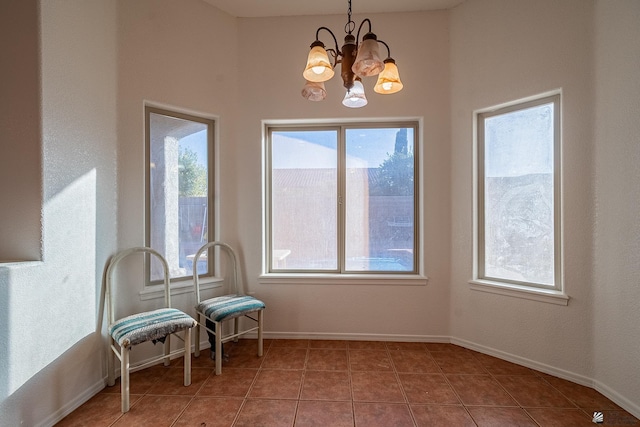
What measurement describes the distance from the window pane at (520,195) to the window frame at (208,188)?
2480 millimetres

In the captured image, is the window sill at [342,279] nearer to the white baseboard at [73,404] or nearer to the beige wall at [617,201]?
the beige wall at [617,201]

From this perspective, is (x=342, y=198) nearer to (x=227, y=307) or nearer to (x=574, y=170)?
(x=227, y=307)

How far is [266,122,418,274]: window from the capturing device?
2842 mm

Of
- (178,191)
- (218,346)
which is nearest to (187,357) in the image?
(218,346)

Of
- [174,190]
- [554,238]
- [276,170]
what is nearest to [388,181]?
[276,170]

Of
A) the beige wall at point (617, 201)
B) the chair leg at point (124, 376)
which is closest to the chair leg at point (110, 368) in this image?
the chair leg at point (124, 376)

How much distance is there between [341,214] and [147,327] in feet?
5.93

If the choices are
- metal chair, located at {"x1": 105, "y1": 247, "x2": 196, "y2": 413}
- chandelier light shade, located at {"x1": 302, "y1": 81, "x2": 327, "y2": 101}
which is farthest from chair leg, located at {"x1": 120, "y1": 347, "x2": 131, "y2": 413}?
chandelier light shade, located at {"x1": 302, "y1": 81, "x2": 327, "y2": 101}

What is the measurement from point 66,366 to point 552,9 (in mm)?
4125

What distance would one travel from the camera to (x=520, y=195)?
240 cm

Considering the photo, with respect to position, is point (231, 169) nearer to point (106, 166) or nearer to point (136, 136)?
point (136, 136)

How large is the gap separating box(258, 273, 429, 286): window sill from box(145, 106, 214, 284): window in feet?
2.04

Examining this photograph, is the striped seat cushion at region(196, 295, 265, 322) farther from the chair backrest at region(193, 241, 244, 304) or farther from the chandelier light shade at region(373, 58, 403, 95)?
the chandelier light shade at region(373, 58, 403, 95)

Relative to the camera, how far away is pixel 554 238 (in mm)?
2234
